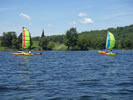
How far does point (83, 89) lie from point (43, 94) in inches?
166

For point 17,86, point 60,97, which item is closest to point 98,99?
point 60,97

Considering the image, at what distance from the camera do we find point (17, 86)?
2173cm

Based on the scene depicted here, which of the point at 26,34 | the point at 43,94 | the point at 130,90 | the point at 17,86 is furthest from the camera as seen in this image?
the point at 26,34

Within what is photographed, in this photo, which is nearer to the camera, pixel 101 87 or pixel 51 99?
pixel 51 99

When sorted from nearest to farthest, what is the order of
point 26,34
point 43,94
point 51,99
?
point 51,99, point 43,94, point 26,34

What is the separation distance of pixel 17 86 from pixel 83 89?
6.76 meters

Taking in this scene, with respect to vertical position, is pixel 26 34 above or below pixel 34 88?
above

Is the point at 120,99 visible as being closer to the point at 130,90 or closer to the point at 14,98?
the point at 130,90

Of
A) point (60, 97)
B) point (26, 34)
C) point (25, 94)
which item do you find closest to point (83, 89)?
point (60, 97)

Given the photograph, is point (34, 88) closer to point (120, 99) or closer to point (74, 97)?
point (74, 97)

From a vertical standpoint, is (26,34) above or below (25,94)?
above

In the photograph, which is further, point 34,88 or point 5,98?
point 34,88

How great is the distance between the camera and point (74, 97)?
17.2m

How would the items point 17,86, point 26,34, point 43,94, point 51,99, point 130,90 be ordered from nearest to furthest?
point 51,99 < point 43,94 < point 130,90 < point 17,86 < point 26,34
